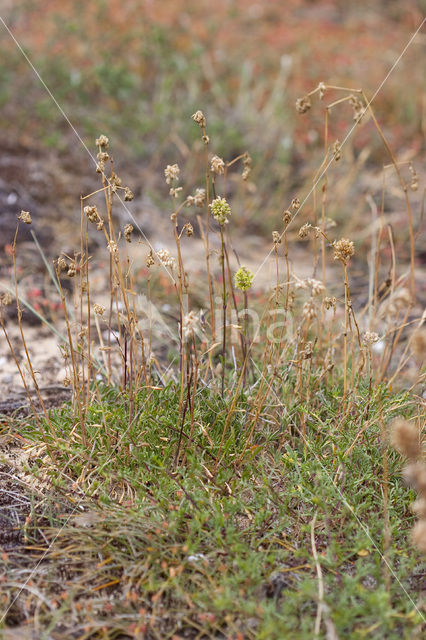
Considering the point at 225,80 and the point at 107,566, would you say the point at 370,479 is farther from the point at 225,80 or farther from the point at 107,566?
the point at 225,80

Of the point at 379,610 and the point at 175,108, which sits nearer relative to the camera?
the point at 379,610

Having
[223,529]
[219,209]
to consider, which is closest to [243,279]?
[219,209]

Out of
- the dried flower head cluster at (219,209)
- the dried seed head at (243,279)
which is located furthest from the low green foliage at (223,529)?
the dried flower head cluster at (219,209)

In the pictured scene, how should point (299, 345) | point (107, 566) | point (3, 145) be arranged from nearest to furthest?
point (107, 566) → point (299, 345) → point (3, 145)

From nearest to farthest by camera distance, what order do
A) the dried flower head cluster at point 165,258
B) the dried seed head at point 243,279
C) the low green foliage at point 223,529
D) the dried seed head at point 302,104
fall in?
the low green foliage at point 223,529 → the dried flower head cluster at point 165,258 → the dried seed head at point 243,279 → the dried seed head at point 302,104

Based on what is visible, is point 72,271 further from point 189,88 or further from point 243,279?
point 189,88

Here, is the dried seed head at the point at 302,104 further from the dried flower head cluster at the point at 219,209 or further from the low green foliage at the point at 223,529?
the low green foliage at the point at 223,529

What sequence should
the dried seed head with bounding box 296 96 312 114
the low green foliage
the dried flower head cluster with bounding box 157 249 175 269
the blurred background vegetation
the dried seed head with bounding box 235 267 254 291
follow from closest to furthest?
the low green foliage
the dried flower head cluster with bounding box 157 249 175 269
the dried seed head with bounding box 235 267 254 291
the dried seed head with bounding box 296 96 312 114
the blurred background vegetation

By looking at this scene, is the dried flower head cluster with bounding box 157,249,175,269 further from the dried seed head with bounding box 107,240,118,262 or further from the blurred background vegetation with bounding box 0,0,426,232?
the blurred background vegetation with bounding box 0,0,426,232

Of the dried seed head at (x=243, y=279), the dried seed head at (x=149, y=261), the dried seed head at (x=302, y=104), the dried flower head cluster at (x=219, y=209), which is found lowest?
the dried seed head at (x=243, y=279)

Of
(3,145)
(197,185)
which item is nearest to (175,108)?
(197,185)

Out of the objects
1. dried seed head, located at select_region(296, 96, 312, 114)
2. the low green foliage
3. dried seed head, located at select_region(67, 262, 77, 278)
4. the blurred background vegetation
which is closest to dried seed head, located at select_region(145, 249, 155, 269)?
dried seed head, located at select_region(67, 262, 77, 278)
